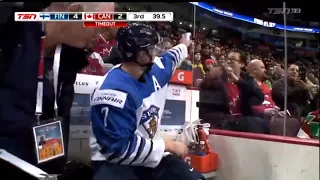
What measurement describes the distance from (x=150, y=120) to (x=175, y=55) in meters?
0.32

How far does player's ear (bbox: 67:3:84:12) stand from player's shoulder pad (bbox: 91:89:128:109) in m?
0.33

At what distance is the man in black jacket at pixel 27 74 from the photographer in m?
1.48

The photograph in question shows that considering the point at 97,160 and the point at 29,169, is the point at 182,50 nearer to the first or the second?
the point at 97,160

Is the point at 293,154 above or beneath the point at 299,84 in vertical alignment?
beneath

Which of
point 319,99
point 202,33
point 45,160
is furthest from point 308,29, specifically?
point 45,160

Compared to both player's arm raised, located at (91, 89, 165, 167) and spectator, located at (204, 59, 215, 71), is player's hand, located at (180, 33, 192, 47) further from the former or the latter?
player's arm raised, located at (91, 89, 165, 167)

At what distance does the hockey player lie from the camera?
1.56 meters

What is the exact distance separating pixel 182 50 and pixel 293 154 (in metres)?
0.56

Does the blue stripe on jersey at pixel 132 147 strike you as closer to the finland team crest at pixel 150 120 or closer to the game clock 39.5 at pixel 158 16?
the finland team crest at pixel 150 120

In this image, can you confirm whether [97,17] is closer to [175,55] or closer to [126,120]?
[126,120]

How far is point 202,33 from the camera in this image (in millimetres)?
1784

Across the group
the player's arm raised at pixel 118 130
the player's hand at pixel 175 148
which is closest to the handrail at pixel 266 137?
the player's hand at pixel 175 148

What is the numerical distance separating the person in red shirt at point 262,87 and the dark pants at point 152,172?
0.38 m

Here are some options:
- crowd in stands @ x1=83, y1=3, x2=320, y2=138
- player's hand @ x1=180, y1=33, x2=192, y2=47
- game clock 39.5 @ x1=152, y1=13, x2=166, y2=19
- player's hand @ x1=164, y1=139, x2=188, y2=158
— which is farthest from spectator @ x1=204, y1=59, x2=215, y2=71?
game clock 39.5 @ x1=152, y1=13, x2=166, y2=19
